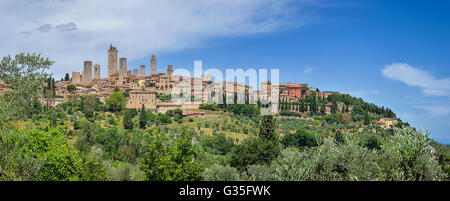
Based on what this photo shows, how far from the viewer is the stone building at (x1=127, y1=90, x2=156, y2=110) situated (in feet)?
242

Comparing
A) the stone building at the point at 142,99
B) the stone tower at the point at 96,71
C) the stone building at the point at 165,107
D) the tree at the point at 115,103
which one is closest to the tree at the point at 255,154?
the stone building at the point at 165,107

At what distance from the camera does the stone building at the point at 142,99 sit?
73.6 m

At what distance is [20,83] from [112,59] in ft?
294

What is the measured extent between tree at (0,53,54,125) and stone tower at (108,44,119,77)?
86581 millimetres

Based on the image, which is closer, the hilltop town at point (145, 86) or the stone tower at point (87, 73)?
the hilltop town at point (145, 86)

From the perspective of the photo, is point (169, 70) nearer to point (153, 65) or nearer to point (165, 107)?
point (153, 65)

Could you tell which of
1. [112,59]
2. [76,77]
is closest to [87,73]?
[76,77]

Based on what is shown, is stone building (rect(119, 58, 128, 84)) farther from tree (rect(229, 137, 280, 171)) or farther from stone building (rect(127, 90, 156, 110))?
tree (rect(229, 137, 280, 171))

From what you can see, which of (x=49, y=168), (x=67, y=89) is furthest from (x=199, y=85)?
(x=49, y=168)

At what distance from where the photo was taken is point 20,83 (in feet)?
51.0

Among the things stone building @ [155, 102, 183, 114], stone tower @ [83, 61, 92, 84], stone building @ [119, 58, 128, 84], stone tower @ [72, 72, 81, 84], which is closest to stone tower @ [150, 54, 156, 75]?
stone building @ [119, 58, 128, 84]

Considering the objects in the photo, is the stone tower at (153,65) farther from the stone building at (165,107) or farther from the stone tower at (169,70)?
the stone building at (165,107)

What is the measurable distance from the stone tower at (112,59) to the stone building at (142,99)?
29025 millimetres
